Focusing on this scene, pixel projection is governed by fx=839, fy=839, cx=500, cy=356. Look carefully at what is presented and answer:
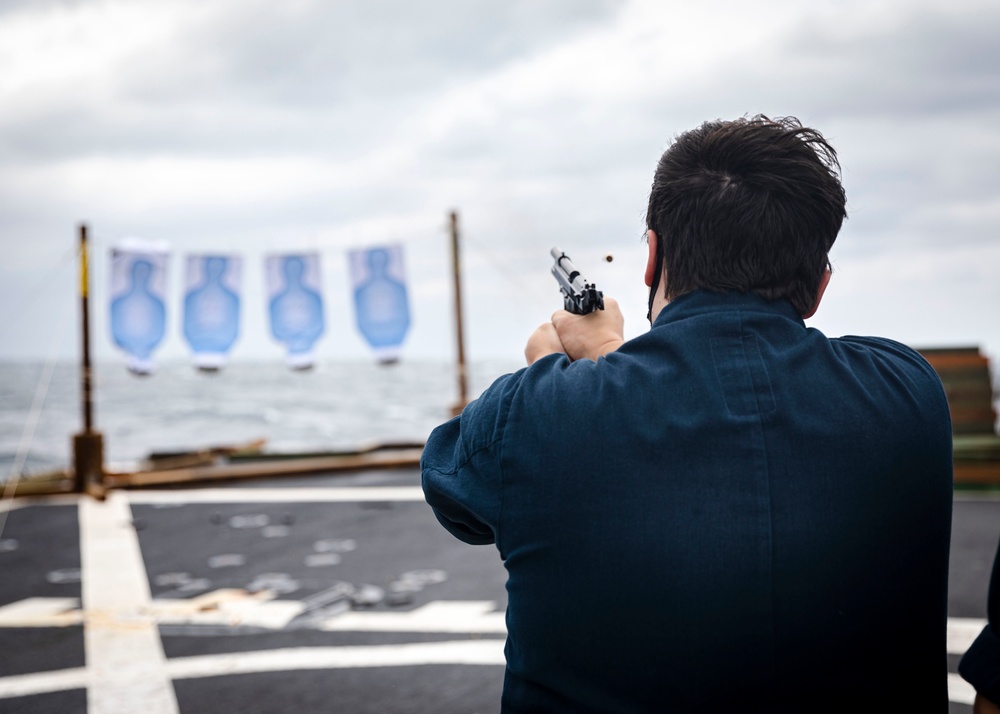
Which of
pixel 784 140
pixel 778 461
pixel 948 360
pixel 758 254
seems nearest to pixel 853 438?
pixel 778 461

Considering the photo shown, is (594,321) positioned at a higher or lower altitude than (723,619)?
higher

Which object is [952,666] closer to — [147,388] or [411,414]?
[411,414]

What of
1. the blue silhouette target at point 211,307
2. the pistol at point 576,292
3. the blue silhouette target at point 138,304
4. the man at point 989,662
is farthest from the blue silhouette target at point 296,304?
the man at point 989,662

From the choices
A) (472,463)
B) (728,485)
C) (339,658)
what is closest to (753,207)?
(728,485)

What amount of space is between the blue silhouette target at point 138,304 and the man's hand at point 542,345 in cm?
807

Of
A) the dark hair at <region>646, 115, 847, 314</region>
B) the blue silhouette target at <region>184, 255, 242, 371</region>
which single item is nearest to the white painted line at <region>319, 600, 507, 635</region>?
the dark hair at <region>646, 115, 847, 314</region>

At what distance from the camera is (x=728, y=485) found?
3.60 ft

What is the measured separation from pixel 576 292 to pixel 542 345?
124mm

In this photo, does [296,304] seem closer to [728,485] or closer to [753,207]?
[753,207]

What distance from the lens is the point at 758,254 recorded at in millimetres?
1229

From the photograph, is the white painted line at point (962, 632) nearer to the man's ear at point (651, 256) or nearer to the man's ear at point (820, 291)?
the man's ear at point (820, 291)

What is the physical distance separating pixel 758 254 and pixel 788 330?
4.7 inches

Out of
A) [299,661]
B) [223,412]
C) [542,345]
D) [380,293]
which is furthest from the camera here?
[223,412]

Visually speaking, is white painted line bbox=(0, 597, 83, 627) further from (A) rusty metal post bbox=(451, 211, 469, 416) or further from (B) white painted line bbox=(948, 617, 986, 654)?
(A) rusty metal post bbox=(451, 211, 469, 416)
